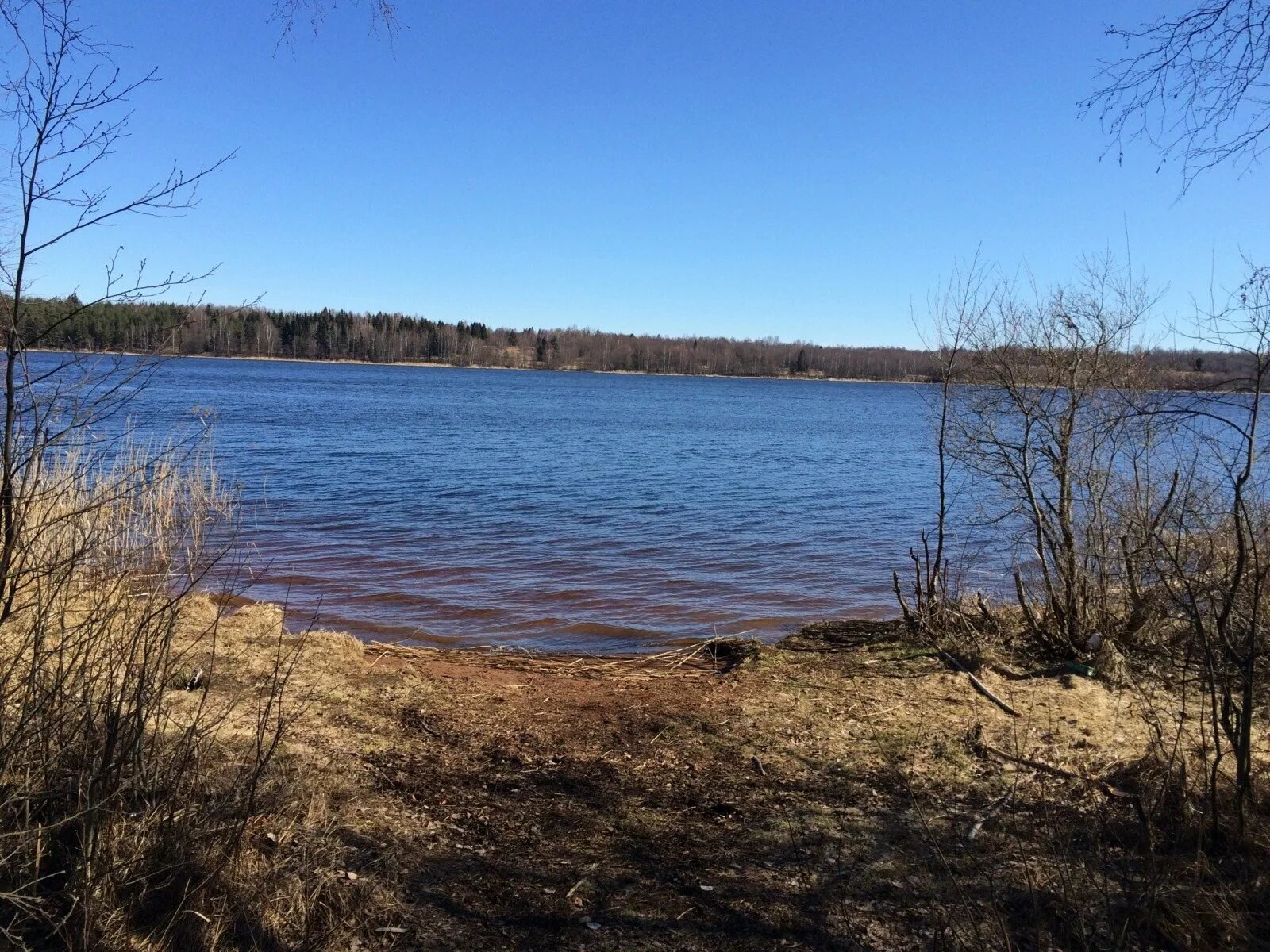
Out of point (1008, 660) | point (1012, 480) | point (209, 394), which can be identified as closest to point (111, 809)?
point (1008, 660)

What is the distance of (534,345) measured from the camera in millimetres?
173500

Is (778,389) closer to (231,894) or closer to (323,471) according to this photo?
(323,471)

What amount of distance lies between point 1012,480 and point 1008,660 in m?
2.07

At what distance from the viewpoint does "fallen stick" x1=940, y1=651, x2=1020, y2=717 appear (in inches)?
259

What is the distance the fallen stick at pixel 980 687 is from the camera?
6.57m

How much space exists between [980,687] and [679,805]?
327cm

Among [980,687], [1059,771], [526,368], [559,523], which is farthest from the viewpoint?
[526,368]

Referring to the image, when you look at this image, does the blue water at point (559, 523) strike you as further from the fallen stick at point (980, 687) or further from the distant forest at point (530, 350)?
the distant forest at point (530, 350)

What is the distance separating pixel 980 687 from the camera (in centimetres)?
702

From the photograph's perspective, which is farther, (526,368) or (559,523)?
(526,368)

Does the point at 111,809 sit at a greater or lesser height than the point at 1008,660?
greater

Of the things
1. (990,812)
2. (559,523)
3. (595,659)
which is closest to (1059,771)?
(990,812)

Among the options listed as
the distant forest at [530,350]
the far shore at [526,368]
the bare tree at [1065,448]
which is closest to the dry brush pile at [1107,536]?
the bare tree at [1065,448]

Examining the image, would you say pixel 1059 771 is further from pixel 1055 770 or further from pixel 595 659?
pixel 595 659
